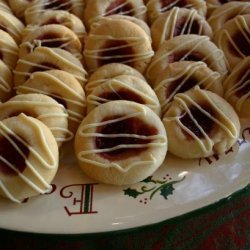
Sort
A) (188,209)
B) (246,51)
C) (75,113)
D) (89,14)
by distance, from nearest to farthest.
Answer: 1. (188,209)
2. (75,113)
3. (246,51)
4. (89,14)

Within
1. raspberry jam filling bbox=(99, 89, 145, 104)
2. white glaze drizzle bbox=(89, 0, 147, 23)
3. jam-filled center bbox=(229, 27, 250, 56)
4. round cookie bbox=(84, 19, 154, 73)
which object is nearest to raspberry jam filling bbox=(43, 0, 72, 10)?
white glaze drizzle bbox=(89, 0, 147, 23)

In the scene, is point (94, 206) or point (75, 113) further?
point (75, 113)

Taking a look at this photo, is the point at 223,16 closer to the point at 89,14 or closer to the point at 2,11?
the point at 89,14

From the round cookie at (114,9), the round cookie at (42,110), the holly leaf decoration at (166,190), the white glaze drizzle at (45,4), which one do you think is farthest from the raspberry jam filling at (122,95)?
the white glaze drizzle at (45,4)

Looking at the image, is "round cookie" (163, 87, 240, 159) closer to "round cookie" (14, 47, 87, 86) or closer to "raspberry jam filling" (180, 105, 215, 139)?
"raspberry jam filling" (180, 105, 215, 139)

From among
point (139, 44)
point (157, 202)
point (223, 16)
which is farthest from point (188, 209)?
point (223, 16)

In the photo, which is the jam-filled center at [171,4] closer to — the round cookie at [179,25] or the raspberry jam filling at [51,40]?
the round cookie at [179,25]
